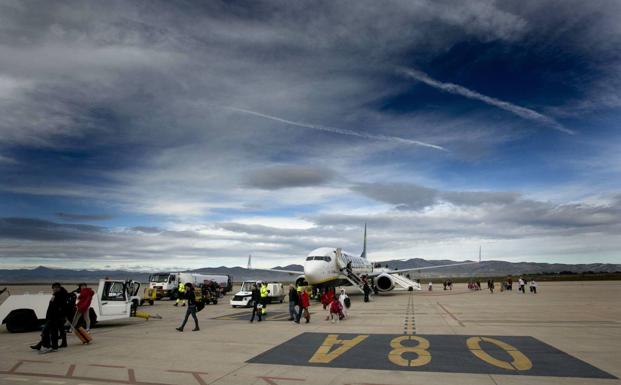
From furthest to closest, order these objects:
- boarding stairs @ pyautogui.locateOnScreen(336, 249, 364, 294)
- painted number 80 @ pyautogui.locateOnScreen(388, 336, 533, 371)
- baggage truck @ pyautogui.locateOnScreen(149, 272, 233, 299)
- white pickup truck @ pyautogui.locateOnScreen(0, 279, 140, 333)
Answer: baggage truck @ pyautogui.locateOnScreen(149, 272, 233, 299) → boarding stairs @ pyautogui.locateOnScreen(336, 249, 364, 294) → white pickup truck @ pyautogui.locateOnScreen(0, 279, 140, 333) → painted number 80 @ pyautogui.locateOnScreen(388, 336, 533, 371)

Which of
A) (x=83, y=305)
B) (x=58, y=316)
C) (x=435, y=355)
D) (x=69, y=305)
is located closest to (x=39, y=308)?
(x=69, y=305)

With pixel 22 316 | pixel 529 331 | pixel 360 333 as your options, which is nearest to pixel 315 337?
pixel 360 333

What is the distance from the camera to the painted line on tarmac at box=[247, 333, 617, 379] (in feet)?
30.9

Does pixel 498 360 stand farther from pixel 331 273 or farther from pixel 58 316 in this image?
pixel 331 273

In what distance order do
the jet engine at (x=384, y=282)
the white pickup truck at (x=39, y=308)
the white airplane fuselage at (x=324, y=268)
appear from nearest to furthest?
the white pickup truck at (x=39, y=308)
the white airplane fuselage at (x=324, y=268)
the jet engine at (x=384, y=282)

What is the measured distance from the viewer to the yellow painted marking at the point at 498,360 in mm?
9609

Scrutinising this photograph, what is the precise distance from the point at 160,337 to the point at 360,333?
7321 mm

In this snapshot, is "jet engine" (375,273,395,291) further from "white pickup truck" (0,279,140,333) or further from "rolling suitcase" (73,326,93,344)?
"rolling suitcase" (73,326,93,344)

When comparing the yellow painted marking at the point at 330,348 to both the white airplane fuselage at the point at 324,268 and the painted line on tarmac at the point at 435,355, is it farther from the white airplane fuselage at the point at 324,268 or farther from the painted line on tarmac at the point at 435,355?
the white airplane fuselage at the point at 324,268

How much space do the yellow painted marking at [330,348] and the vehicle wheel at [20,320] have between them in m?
12.3

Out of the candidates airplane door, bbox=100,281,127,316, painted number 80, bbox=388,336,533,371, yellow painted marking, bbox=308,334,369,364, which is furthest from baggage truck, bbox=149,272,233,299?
painted number 80, bbox=388,336,533,371

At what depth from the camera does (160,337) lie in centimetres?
1466

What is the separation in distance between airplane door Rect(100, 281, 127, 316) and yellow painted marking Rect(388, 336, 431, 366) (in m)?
12.1

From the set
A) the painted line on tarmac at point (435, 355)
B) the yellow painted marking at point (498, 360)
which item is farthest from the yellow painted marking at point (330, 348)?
the yellow painted marking at point (498, 360)
